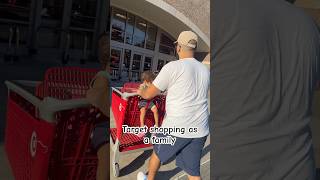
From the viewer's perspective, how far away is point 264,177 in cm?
224

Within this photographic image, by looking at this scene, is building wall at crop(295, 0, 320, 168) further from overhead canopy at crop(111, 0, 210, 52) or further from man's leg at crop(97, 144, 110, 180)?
man's leg at crop(97, 144, 110, 180)

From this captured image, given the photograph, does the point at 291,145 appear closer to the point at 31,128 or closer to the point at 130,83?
the point at 130,83

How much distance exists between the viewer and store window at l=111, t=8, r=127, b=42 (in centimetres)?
170

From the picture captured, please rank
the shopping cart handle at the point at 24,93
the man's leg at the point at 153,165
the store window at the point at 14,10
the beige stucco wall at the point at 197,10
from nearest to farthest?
the store window at the point at 14,10 < the beige stucco wall at the point at 197,10 < the man's leg at the point at 153,165 < the shopping cart handle at the point at 24,93

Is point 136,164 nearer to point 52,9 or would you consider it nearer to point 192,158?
point 192,158

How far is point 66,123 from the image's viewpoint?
2.00 metres

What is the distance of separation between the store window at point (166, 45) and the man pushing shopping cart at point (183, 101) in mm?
19

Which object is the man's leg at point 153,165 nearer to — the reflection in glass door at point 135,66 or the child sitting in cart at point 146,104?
the child sitting in cart at point 146,104

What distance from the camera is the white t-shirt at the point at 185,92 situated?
1802 mm

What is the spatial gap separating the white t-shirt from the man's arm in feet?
0.05

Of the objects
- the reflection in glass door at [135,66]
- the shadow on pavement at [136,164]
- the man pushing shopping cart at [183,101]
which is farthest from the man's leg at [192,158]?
the reflection in glass door at [135,66]

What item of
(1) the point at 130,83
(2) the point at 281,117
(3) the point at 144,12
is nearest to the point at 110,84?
(1) the point at 130,83

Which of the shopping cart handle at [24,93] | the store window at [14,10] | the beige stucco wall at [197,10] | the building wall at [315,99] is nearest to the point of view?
the store window at [14,10]

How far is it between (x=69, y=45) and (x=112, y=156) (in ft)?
1.40
